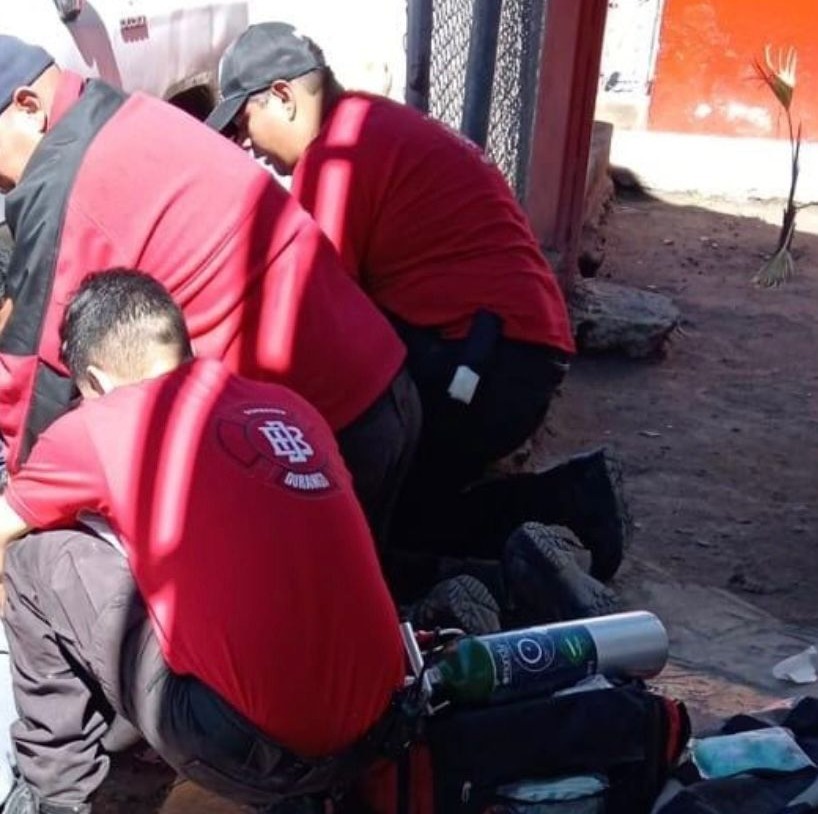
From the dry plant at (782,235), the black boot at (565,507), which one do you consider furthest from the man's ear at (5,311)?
the dry plant at (782,235)

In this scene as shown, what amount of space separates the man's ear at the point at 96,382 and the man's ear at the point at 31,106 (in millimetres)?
561

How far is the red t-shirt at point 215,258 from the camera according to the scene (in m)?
3.00

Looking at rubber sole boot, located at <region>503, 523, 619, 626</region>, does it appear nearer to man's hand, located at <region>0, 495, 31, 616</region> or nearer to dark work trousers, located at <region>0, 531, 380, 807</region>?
dark work trousers, located at <region>0, 531, 380, 807</region>

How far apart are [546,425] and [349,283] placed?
2.62 meters

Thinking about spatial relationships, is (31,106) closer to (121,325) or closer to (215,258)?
(215,258)

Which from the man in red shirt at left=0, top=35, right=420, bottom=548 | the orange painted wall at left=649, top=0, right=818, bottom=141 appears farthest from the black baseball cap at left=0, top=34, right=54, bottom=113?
the orange painted wall at left=649, top=0, right=818, bottom=141

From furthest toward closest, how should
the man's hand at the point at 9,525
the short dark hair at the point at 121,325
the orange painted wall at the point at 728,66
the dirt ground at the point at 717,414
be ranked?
the orange painted wall at the point at 728,66 → the dirt ground at the point at 717,414 → the man's hand at the point at 9,525 → the short dark hair at the point at 121,325

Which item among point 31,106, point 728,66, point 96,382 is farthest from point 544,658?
point 728,66

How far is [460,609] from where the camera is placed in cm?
345

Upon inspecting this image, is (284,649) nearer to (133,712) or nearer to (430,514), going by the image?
(133,712)

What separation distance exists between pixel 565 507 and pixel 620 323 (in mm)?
2705

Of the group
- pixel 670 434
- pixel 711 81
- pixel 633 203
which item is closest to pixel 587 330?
pixel 670 434

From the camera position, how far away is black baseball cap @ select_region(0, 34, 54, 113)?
118 inches

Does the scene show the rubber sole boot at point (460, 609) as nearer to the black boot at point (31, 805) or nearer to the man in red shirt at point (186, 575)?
the man in red shirt at point (186, 575)
